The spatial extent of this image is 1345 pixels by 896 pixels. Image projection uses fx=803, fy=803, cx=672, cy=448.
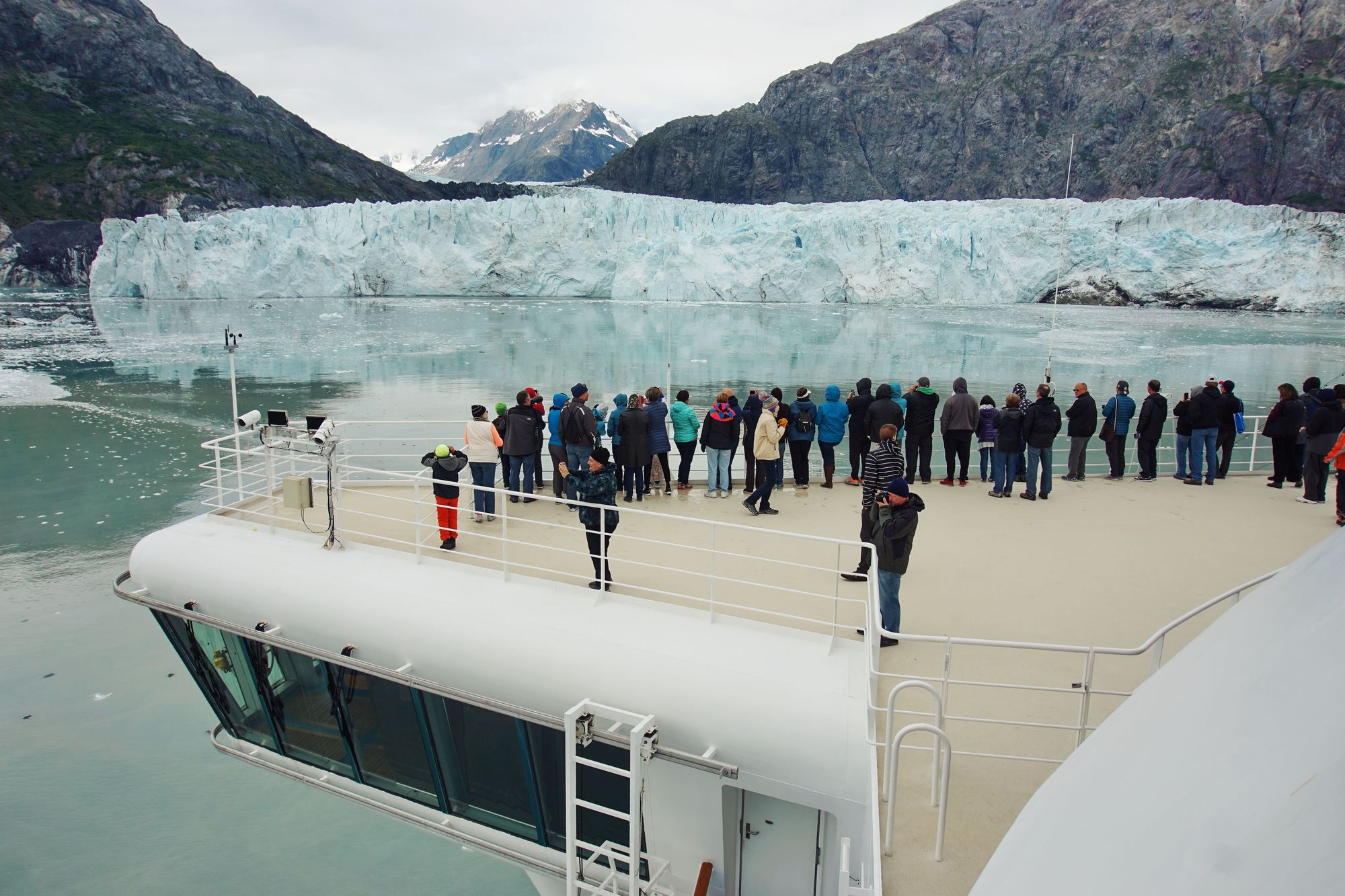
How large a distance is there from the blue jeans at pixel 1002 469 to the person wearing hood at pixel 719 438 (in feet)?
8.52

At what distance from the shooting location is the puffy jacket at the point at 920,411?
7.83m

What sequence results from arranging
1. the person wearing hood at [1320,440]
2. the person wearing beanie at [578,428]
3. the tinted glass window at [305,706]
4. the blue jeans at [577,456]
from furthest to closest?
the person wearing hood at [1320,440] → the blue jeans at [577,456] → the person wearing beanie at [578,428] → the tinted glass window at [305,706]

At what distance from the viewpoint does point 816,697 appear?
4.09 meters

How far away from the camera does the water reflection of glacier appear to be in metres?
21.4

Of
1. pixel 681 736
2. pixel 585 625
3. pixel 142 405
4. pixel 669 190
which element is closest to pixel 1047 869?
pixel 681 736

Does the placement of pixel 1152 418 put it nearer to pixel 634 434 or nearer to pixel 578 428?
pixel 634 434

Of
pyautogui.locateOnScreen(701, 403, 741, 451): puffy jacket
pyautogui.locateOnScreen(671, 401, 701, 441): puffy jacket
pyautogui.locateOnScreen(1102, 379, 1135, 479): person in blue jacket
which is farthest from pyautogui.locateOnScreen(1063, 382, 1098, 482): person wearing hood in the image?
pyautogui.locateOnScreen(671, 401, 701, 441): puffy jacket

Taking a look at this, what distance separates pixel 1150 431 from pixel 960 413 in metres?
2.29

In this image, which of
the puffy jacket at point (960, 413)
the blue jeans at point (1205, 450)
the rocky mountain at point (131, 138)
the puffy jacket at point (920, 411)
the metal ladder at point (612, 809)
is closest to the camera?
the metal ladder at point (612, 809)

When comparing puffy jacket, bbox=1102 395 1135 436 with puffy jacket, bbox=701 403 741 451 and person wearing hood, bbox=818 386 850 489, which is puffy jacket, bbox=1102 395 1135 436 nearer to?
person wearing hood, bbox=818 386 850 489

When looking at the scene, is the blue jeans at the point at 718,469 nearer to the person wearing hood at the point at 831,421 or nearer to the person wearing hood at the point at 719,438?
the person wearing hood at the point at 719,438

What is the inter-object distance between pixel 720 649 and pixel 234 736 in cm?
405

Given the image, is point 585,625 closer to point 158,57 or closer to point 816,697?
point 816,697

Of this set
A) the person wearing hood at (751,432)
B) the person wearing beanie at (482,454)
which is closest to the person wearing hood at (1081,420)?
the person wearing hood at (751,432)
